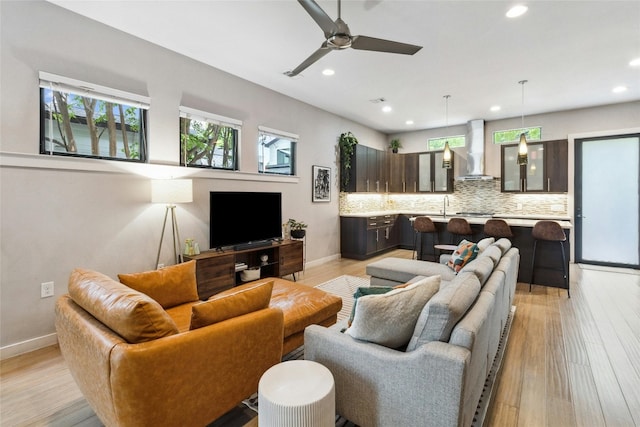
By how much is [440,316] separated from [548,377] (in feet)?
5.09

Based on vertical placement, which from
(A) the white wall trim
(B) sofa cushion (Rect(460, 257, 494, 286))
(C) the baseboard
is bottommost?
(C) the baseboard

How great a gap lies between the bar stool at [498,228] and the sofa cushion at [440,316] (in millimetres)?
3442

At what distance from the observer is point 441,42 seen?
3.42 m

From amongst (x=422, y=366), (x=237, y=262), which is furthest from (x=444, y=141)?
(x=422, y=366)

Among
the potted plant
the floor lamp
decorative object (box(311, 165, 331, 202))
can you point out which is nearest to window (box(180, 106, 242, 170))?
the floor lamp

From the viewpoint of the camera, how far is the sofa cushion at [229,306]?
1.61 metres

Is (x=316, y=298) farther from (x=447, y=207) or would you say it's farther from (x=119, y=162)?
(x=447, y=207)

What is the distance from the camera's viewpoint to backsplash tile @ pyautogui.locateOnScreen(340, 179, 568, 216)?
6375mm

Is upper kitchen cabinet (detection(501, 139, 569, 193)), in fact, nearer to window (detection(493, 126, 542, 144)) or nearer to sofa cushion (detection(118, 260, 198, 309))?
window (detection(493, 126, 542, 144))

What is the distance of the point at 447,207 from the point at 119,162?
22.5 ft

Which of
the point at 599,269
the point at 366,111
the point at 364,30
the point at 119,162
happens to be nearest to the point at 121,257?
the point at 119,162

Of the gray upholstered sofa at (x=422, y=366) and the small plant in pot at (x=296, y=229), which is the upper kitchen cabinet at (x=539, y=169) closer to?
the small plant in pot at (x=296, y=229)

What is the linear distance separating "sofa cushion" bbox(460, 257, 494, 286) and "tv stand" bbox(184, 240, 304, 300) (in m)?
2.69

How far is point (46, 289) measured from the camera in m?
2.80
